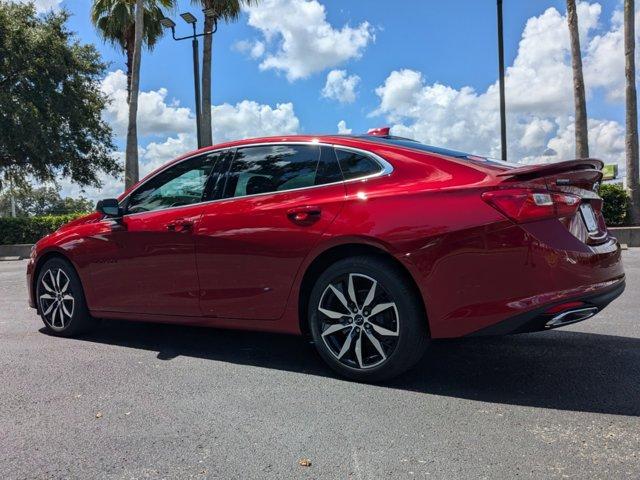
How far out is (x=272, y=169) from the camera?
4.07 metres

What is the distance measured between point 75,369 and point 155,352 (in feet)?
2.10

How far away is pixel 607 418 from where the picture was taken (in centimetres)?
298

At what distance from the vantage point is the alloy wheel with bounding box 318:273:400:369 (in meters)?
3.46

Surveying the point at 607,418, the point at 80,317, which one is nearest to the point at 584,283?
the point at 607,418

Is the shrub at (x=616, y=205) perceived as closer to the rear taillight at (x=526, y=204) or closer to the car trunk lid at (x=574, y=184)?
the car trunk lid at (x=574, y=184)

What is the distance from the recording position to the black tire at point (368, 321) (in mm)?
3379

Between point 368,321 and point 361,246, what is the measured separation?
47cm

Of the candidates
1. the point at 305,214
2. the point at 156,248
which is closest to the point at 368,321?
the point at 305,214

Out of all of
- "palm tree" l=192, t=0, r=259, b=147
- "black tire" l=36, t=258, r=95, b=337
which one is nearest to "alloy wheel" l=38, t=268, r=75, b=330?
"black tire" l=36, t=258, r=95, b=337

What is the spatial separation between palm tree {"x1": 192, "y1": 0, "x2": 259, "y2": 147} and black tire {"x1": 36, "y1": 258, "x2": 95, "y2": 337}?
1251 cm

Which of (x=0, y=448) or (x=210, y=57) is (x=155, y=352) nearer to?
(x=0, y=448)

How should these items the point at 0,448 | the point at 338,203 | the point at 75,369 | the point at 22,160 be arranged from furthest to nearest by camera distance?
the point at 22,160 < the point at 75,369 < the point at 338,203 < the point at 0,448

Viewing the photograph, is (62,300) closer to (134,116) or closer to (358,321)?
(358,321)

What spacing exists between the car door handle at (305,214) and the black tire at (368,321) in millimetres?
337
